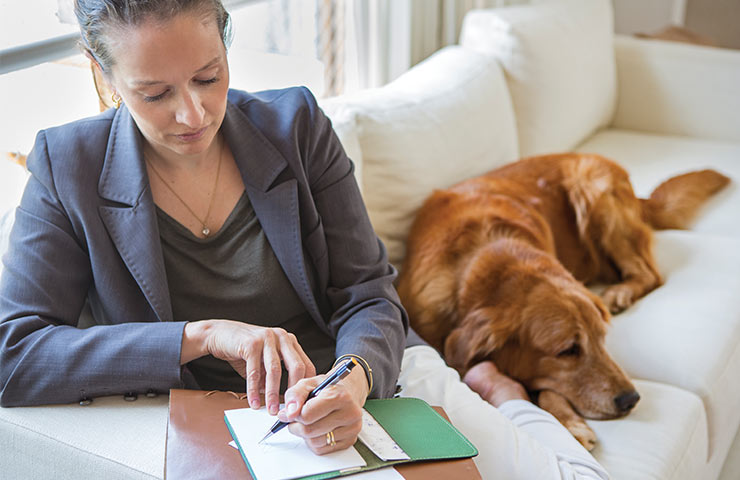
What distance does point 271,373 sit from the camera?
42.8 inches

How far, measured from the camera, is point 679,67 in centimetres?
314

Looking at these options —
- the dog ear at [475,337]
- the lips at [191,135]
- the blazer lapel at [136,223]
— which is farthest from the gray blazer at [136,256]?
the dog ear at [475,337]

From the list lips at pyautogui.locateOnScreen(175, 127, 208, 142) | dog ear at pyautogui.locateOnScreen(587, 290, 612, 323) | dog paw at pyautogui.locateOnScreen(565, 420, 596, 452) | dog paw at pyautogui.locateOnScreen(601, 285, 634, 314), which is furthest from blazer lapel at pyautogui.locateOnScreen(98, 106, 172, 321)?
dog paw at pyautogui.locateOnScreen(601, 285, 634, 314)

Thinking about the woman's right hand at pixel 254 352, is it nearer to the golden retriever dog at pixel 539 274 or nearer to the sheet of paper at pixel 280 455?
the sheet of paper at pixel 280 455

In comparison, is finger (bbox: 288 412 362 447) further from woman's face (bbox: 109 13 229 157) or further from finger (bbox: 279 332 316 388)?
woman's face (bbox: 109 13 229 157)

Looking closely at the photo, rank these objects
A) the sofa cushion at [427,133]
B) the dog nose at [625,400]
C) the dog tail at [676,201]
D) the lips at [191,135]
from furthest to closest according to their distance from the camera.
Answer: the dog tail at [676,201] → the sofa cushion at [427,133] → the dog nose at [625,400] → the lips at [191,135]

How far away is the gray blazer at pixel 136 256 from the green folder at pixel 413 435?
87mm

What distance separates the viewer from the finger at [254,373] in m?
1.10

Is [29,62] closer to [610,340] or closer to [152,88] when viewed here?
[152,88]

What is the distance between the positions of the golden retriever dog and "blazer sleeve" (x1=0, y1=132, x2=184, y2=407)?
782 millimetres

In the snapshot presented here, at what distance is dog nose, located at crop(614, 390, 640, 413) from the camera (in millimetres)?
1609

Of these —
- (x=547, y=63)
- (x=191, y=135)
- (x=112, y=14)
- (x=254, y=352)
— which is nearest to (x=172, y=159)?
(x=191, y=135)

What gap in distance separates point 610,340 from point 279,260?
98cm

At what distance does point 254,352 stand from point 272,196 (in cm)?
32
